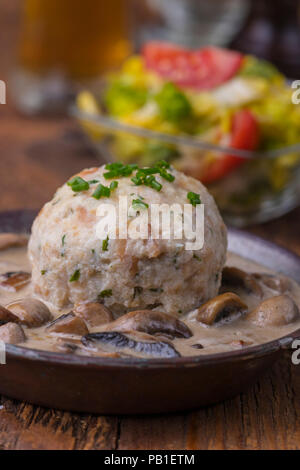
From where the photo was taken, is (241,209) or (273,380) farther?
(241,209)

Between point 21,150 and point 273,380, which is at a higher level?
point 273,380

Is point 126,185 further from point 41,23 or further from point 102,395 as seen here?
point 41,23

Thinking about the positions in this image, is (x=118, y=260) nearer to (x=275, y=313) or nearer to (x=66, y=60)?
(x=275, y=313)

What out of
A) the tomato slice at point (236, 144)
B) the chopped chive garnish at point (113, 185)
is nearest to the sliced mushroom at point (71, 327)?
the chopped chive garnish at point (113, 185)

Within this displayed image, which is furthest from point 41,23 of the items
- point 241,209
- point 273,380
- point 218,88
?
point 273,380

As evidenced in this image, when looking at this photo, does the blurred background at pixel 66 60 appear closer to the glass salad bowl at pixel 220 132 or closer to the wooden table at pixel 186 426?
the glass salad bowl at pixel 220 132

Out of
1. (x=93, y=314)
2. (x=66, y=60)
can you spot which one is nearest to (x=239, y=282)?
(x=93, y=314)

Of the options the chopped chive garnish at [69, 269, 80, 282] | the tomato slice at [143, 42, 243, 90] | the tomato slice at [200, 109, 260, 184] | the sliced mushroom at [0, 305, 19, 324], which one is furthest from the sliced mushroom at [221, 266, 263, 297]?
the tomato slice at [143, 42, 243, 90]
